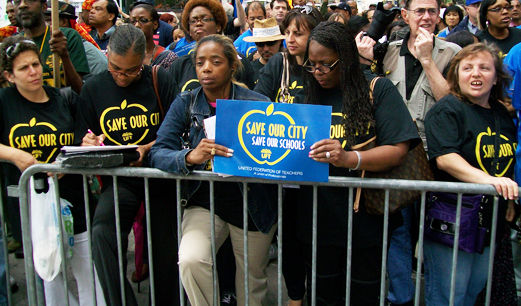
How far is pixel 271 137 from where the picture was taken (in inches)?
108

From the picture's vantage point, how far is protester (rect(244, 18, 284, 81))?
204 inches

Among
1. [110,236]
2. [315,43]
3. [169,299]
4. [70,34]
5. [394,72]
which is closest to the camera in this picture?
[315,43]

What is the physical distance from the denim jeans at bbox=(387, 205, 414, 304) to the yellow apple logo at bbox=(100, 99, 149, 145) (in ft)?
6.99

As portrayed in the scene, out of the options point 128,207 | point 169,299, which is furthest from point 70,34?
point 169,299

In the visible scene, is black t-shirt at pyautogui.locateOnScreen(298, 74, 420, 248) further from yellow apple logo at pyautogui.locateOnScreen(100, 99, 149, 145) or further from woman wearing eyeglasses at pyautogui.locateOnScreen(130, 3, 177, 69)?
woman wearing eyeglasses at pyautogui.locateOnScreen(130, 3, 177, 69)

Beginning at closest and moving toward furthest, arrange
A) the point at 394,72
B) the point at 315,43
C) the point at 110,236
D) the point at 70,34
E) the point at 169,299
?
the point at 315,43 < the point at 110,236 < the point at 169,299 < the point at 394,72 < the point at 70,34

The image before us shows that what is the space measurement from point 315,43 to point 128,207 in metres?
1.69

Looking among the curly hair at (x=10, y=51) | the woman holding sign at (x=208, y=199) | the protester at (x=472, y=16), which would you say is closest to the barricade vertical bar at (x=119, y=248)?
the woman holding sign at (x=208, y=199)

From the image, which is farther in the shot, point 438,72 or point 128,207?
point 438,72

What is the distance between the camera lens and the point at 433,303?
3.33 meters

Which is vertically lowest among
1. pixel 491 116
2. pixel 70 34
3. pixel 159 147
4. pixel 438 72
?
pixel 159 147

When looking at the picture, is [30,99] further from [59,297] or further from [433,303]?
[433,303]

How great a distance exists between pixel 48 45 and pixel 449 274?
13.0 ft

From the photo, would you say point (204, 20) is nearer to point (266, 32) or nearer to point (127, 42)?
point (266, 32)
